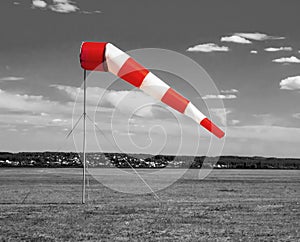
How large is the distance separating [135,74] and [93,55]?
4.24ft

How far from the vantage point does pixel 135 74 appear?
10.1 m

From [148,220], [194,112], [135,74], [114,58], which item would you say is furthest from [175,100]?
[148,220]

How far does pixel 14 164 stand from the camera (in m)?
89.9

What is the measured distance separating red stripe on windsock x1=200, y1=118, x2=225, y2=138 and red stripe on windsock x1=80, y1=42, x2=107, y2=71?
8.94 feet

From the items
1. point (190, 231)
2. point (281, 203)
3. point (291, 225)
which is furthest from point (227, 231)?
point (281, 203)

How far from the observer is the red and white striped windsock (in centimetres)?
958

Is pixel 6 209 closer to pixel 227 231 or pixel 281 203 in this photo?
pixel 227 231

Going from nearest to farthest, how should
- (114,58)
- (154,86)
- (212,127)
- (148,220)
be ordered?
(212,127) < (154,86) < (114,58) < (148,220)

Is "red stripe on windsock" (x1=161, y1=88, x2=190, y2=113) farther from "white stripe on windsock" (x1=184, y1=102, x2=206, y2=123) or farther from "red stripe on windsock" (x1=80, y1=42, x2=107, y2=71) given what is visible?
"red stripe on windsock" (x1=80, y1=42, x2=107, y2=71)

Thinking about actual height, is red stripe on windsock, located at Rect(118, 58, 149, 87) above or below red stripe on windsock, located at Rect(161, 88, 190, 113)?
above

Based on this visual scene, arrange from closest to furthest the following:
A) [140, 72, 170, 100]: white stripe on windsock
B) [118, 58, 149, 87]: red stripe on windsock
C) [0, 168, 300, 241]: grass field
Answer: [140, 72, 170, 100]: white stripe on windsock → [118, 58, 149, 87]: red stripe on windsock → [0, 168, 300, 241]: grass field

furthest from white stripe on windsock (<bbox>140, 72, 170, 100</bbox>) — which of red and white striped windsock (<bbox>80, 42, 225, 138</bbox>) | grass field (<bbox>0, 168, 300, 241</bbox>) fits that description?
grass field (<bbox>0, 168, 300, 241</bbox>)

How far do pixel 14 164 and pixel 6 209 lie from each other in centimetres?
7609

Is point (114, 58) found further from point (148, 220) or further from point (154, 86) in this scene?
point (148, 220)
